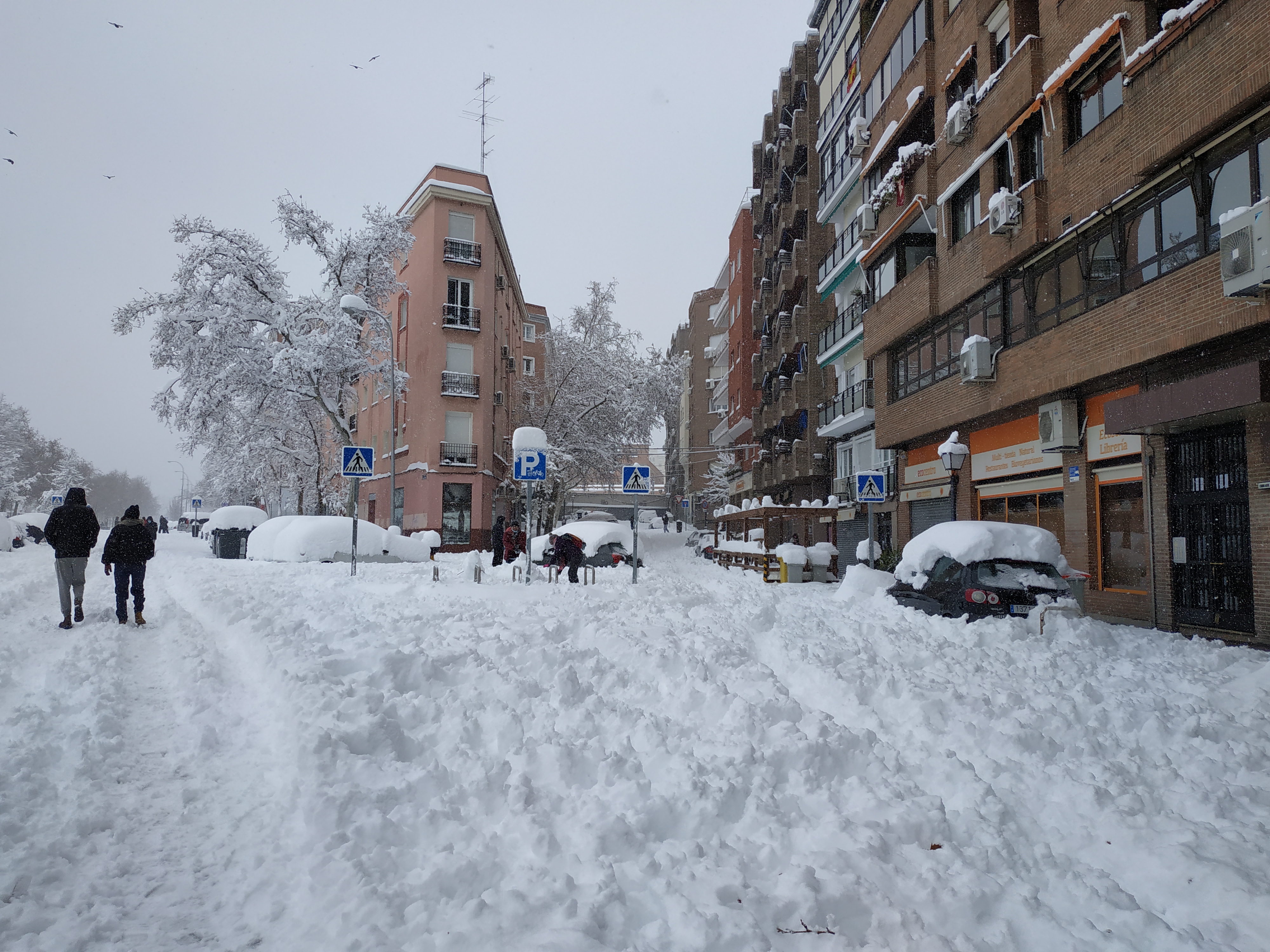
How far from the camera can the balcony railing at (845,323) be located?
27062 millimetres

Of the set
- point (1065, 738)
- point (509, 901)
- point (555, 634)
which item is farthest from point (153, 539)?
point (1065, 738)

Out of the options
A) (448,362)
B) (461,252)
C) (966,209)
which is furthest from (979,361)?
(461,252)

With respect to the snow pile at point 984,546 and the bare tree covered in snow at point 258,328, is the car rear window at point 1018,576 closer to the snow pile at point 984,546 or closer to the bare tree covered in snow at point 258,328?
the snow pile at point 984,546

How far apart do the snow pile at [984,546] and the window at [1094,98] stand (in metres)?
7.31

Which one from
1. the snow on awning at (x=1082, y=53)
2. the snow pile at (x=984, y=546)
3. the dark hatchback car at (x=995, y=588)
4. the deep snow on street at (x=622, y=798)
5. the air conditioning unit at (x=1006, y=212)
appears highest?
the snow on awning at (x=1082, y=53)

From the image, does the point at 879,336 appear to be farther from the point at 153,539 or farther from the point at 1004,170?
the point at 153,539

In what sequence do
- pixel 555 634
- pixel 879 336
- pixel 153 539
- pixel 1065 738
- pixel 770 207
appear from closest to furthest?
pixel 1065 738 < pixel 555 634 < pixel 153 539 < pixel 879 336 < pixel 770 207

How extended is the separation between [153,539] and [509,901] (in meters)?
9.16

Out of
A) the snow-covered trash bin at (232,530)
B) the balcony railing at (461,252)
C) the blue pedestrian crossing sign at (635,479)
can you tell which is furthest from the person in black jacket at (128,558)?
the balcony railing at (461,252)

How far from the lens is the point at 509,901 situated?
305 cm

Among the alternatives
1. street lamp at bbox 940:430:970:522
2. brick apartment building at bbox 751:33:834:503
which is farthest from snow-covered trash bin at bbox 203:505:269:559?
street lamp at bbox 940:430:970:522

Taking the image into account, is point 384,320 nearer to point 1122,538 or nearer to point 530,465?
point 530,465

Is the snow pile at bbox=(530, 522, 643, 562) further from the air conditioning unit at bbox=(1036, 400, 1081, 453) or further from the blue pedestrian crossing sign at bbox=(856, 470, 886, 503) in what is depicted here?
the air conditioning unit at bbox=(1036, 400, 1081, 453)

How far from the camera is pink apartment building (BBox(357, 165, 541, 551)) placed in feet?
121
